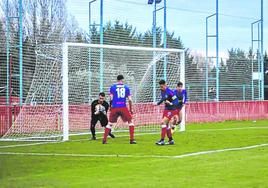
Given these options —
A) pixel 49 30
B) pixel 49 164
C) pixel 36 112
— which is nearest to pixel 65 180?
pixel 49 164

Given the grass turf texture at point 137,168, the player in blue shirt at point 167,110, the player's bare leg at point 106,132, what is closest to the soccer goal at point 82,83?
the player's bare leg at point 106,132

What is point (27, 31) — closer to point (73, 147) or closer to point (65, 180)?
point (73, 147)

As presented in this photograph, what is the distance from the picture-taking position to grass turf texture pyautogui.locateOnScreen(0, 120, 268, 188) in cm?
1214

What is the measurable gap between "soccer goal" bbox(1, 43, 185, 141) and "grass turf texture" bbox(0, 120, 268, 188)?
4542 mm

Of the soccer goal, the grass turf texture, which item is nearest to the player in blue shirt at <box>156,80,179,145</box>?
the grass turf texture

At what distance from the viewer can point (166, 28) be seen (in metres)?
38.5

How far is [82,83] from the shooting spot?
91.2 ft

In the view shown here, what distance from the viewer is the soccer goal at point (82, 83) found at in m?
25.3

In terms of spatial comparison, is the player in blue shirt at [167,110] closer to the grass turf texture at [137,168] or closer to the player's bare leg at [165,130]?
the player's bare leg at [165,130]

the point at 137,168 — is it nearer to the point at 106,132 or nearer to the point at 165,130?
the point at 165,130

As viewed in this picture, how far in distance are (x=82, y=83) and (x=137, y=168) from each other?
1385 cm

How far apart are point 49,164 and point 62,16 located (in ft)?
72.6

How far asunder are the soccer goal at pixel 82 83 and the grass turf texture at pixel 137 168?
4.54 m

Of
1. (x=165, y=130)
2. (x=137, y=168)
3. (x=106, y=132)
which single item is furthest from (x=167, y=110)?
(x=137, y=168)
